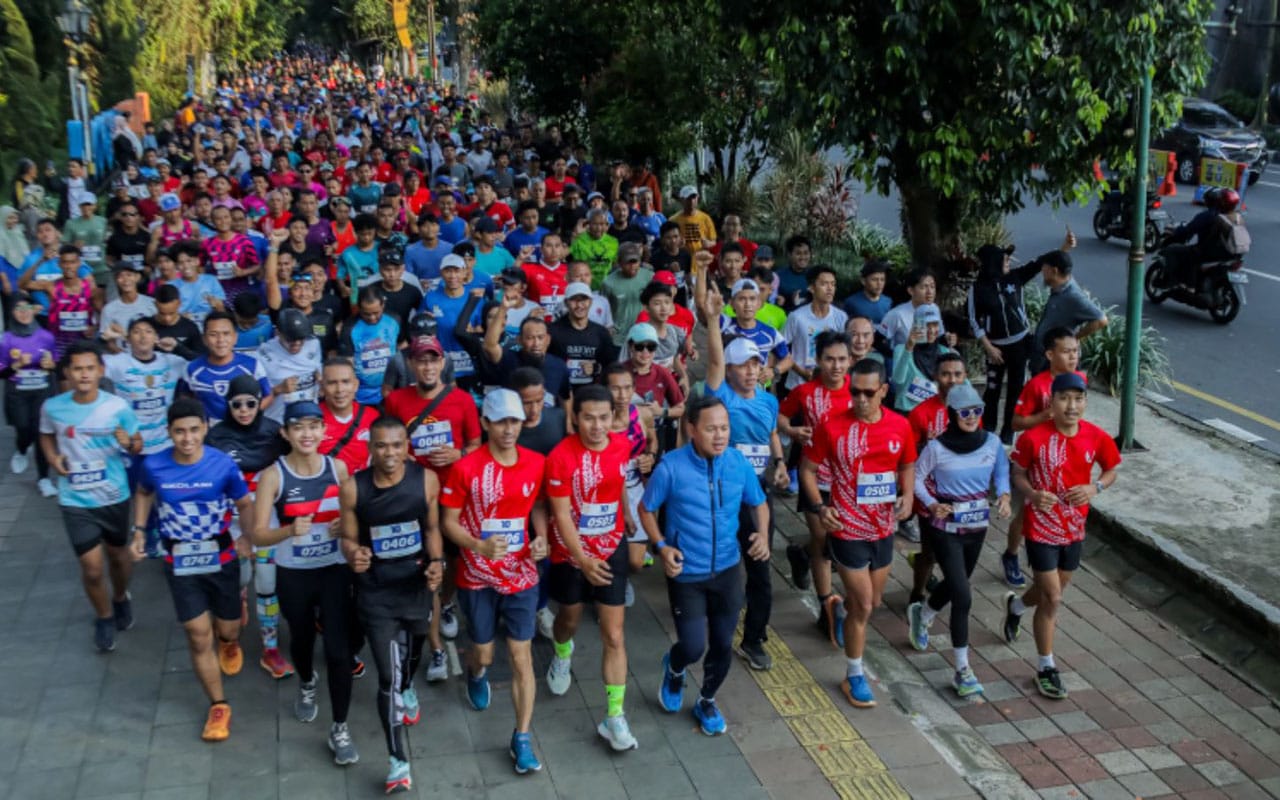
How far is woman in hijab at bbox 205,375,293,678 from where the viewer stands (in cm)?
669

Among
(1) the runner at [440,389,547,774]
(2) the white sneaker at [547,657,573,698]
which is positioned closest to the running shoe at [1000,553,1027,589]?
(2) the white sneaker at [547,657,573,698]

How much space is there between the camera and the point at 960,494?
22.2ft

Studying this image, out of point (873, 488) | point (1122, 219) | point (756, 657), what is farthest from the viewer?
Answer: point (1122, 219)

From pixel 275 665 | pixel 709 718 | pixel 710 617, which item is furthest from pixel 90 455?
pixel 709 718

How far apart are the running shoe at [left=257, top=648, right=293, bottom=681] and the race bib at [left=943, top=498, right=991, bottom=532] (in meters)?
3.78

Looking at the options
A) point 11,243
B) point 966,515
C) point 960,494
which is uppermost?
point 11,243

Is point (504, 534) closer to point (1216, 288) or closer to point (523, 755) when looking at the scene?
point (523, 755)

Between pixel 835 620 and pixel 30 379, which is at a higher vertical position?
pixel 30 379

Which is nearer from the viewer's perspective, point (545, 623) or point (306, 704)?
point (306, 704)

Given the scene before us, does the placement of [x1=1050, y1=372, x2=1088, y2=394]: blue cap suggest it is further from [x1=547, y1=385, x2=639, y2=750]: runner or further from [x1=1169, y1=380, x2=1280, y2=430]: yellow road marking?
[x1=1169, y1=380, x2=1280, y2=430]: yellow road marking

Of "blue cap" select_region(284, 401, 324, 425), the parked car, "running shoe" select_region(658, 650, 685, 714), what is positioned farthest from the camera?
the parked car

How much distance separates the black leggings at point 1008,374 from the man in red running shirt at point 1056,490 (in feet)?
10.5

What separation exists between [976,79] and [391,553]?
6.73 metres

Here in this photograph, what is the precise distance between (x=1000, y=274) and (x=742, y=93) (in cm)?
738
